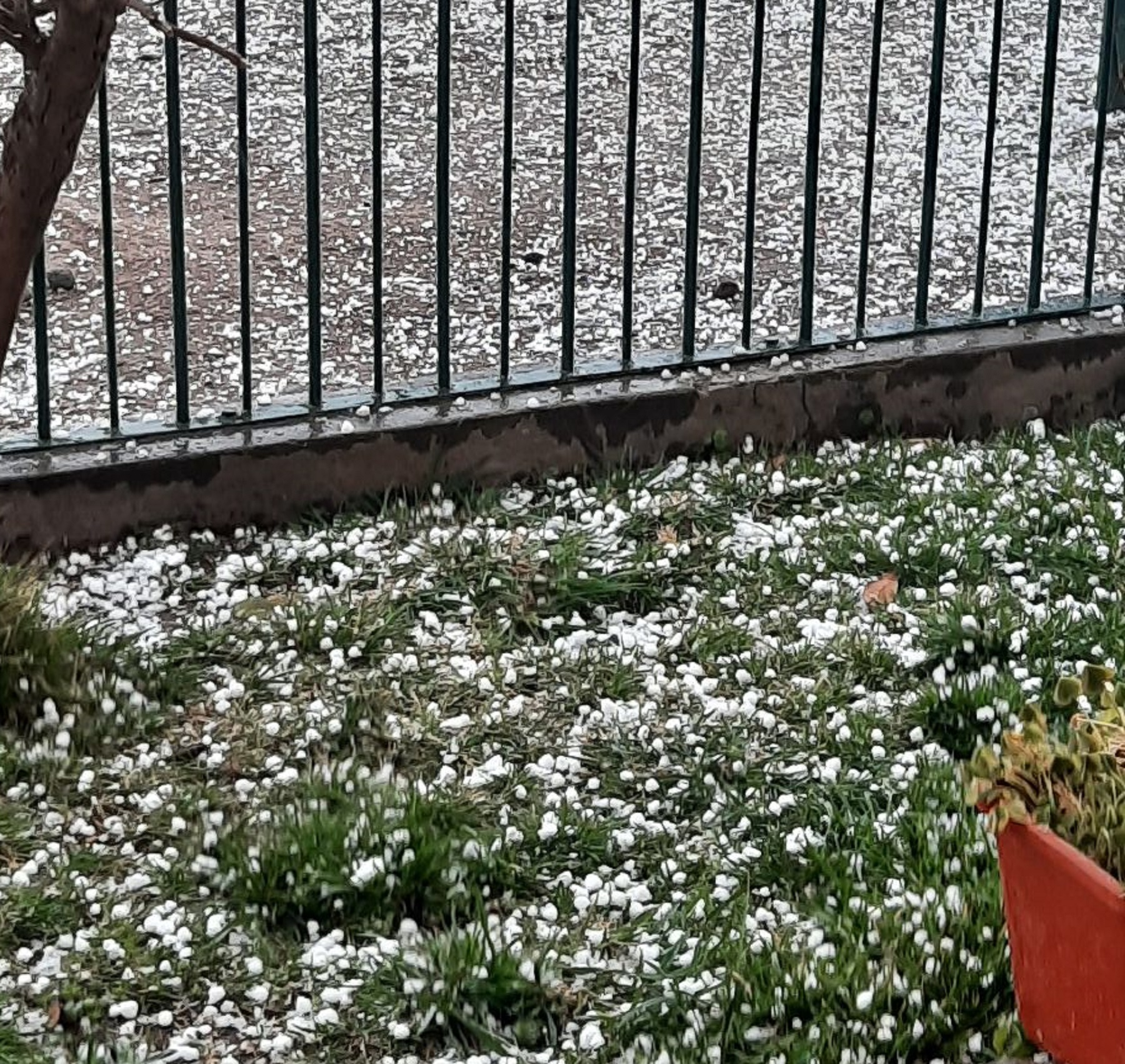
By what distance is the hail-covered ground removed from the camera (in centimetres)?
615

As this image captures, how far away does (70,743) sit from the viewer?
408cm

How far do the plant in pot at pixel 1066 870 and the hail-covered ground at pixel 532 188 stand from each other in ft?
8.70

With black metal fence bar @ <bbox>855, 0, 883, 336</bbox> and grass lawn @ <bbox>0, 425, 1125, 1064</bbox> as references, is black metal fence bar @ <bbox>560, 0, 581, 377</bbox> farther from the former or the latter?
black metal fence bar @ <bbox>855, 0, 883, 336</bbox>

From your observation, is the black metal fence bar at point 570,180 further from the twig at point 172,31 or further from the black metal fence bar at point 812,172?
the twig at point 172,31

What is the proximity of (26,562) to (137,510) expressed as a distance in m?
0.28

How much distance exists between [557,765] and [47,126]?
152cm

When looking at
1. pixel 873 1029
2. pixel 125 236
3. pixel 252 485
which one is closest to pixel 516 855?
pixel 873 1029

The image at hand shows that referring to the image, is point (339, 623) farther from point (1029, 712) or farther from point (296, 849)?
point (1029, 712)

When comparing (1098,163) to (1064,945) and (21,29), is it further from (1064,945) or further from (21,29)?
(1064,945)

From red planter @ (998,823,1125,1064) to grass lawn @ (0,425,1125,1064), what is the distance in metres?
0.15

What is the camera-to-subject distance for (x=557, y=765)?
407 cm

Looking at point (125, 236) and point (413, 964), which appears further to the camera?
point (125, 236)

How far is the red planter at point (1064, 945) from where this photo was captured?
110 inches

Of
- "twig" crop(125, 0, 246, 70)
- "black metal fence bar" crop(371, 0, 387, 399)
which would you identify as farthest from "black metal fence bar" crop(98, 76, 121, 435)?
"twig" crop(125, 0, 246, 70)
